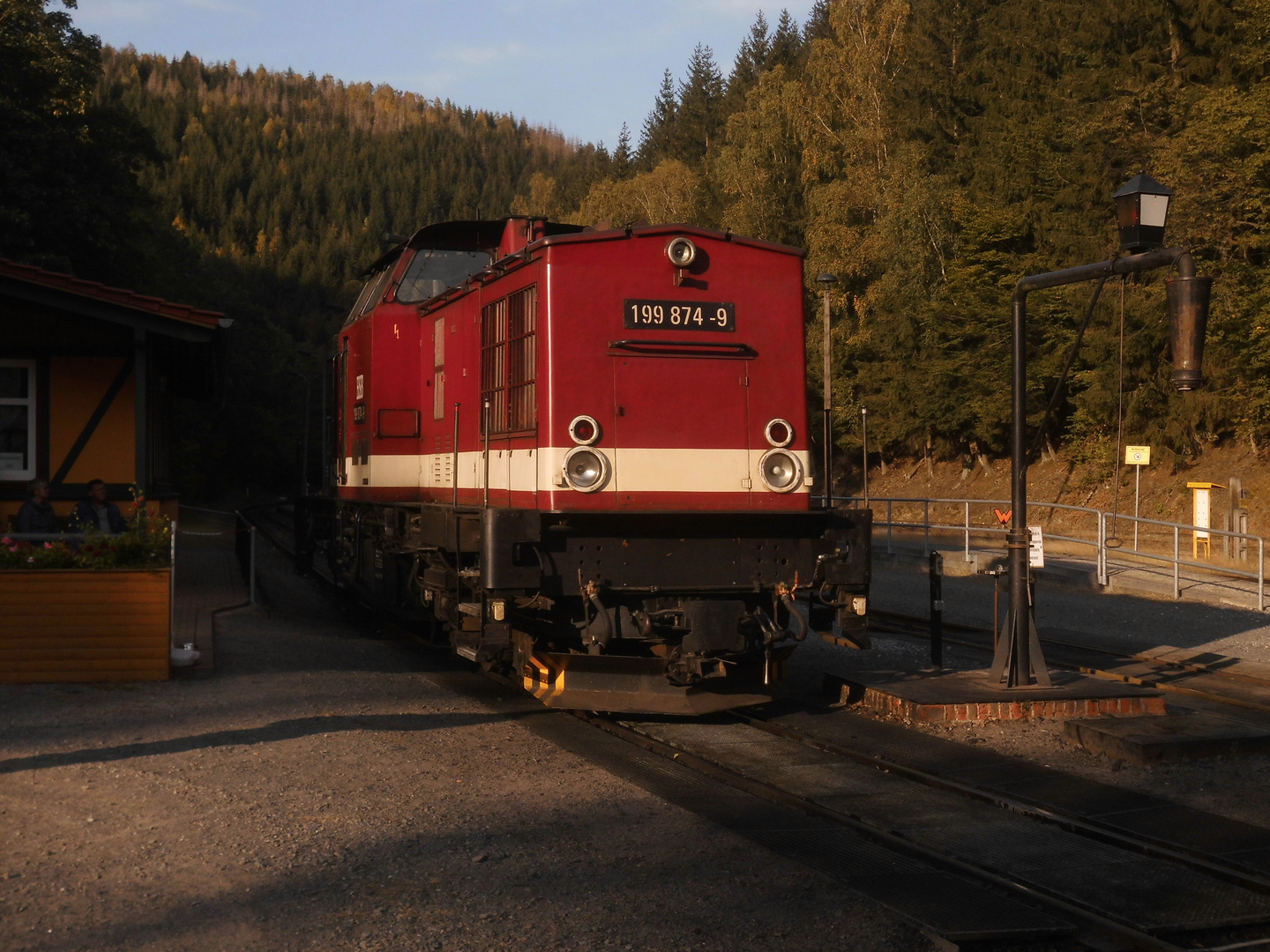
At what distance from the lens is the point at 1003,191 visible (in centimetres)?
3966

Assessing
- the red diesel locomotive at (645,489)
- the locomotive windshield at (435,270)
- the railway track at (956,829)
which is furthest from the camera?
the locomotive windshield at (435,270)

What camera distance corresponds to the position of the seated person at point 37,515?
11.5 metres

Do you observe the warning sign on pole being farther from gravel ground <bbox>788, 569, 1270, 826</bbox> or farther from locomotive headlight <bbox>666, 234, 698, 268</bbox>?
locomotive headlight <bbox>666, 234, 698, 268</bbox>

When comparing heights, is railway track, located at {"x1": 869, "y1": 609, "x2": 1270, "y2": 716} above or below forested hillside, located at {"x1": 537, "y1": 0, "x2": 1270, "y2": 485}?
below

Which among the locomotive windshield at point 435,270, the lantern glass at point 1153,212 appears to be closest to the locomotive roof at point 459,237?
the locomotive windshield at point 435,270

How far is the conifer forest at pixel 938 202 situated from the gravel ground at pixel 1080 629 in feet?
21.0

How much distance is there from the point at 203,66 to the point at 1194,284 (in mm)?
196643

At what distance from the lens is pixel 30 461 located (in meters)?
13.1

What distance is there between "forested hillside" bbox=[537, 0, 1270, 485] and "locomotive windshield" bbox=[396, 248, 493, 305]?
22.6m

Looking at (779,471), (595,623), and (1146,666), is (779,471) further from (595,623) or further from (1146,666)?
(1146,666)

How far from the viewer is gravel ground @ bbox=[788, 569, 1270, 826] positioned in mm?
6871

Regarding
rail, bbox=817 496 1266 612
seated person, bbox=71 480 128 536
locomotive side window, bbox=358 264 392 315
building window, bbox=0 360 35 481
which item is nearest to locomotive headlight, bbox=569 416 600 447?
rail, bbox=817 496 1266 612

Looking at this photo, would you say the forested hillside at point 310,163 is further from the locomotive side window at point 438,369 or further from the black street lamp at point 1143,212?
the black street lamp at point 1143,212

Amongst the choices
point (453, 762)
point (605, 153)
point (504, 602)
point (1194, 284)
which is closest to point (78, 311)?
point (504, 602)
